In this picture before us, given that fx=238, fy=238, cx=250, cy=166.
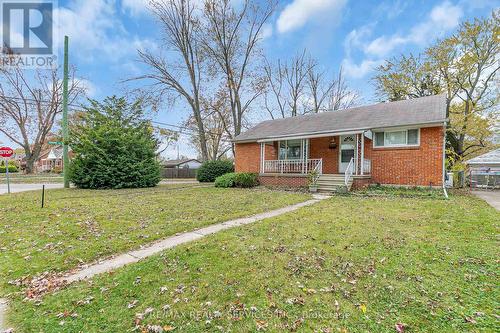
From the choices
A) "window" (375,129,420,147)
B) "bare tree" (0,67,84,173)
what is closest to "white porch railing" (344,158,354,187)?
"window" (375,129,420,147)

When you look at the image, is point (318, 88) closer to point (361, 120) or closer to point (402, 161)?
point (361, 120)

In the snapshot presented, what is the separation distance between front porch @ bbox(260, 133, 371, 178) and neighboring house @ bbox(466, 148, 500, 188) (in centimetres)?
1103

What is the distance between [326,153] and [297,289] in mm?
12363

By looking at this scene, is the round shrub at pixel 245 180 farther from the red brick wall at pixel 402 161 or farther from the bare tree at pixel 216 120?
the bare tree at pixel 216 120

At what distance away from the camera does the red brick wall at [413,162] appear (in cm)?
A: 1062

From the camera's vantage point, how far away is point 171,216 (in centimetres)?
675

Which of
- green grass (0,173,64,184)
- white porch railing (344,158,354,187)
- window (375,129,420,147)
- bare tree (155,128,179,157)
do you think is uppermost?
bare tree (155,128,179,157)

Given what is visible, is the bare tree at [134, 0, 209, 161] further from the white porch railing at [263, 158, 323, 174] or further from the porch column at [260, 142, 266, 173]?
the white porch railing at [263, 158, 323, 174]

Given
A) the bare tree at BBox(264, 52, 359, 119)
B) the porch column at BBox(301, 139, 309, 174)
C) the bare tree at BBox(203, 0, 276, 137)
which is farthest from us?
the bare tree at BBox(264, 52, 359, 119)

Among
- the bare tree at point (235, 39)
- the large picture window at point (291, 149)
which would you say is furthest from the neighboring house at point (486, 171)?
the bare tree at point (235, 39)

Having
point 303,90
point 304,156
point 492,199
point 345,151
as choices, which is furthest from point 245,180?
point 303,90

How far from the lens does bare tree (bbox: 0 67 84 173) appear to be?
2908 cm

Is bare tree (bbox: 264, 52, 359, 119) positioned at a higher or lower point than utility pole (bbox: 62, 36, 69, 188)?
higher

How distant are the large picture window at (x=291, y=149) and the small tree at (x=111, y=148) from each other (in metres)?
9.01
